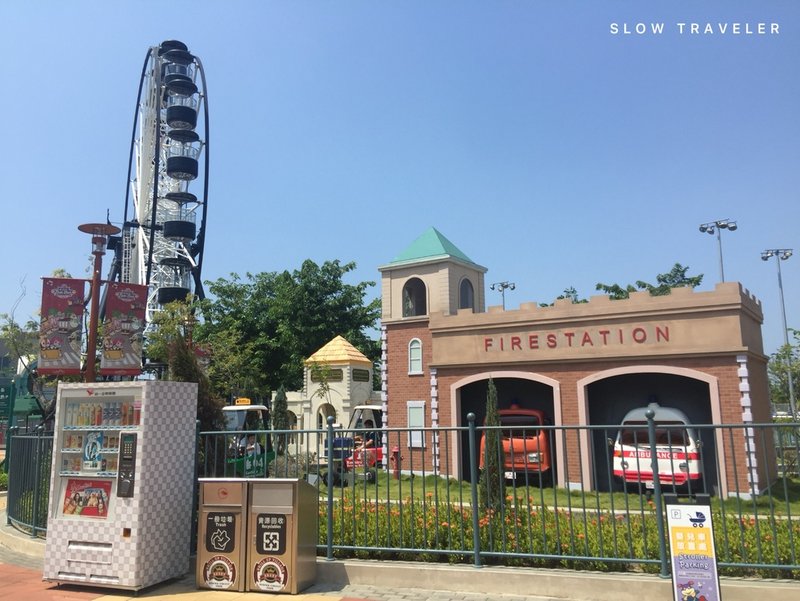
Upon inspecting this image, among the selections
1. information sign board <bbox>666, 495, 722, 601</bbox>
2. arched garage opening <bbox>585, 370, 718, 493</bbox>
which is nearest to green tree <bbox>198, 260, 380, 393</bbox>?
arched garage opening <bbox>585, 370, 718, 493</bbox>

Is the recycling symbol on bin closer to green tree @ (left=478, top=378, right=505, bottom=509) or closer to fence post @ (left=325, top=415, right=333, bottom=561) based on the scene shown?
fence post @ (left=325, top=415, right=333, bottom=561)

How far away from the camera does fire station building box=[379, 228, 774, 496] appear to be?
16359 mm

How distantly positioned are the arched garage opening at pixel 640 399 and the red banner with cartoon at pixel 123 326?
13248mm

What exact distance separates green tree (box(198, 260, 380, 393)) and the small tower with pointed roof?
52.4 ft

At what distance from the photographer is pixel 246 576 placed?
721cm

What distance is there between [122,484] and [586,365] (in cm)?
1411

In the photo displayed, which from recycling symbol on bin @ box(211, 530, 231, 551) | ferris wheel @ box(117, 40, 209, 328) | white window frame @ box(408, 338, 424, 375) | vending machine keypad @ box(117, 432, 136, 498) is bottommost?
A: recycling symbol on bin @ box(211, 530, 231, 551)

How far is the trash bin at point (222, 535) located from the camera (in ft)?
23.9

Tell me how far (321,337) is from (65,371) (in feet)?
78.5

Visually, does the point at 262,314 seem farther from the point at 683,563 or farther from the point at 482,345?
the point at 683,563

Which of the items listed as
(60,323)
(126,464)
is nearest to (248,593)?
(126,464)

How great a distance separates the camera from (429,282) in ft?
77.9

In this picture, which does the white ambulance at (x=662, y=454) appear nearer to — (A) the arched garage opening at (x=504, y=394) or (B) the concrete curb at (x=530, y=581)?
(A) the arched garage opening at (x=504, y=394)

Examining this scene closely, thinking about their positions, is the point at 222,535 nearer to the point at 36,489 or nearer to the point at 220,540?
the point at 220,540
